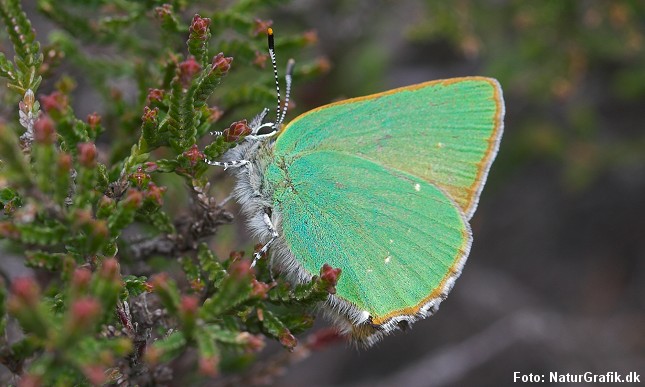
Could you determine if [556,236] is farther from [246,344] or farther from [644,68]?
[246,344]

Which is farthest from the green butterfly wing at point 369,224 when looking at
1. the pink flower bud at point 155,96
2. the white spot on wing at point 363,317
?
the pink flower bud at point 155,96

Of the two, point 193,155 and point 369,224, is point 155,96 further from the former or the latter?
point 369,224

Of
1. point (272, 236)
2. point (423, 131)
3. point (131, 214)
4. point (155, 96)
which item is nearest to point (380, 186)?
point (423, 131)

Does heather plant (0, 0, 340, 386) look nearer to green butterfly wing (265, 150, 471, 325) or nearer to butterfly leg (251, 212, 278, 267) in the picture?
butterfly leg (251, 212, 278, 267)

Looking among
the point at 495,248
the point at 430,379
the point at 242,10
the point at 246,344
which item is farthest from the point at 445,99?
the point at 495,248

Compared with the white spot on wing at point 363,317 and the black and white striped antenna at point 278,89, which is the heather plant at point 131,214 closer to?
the black and white striped antenna at point 278,89

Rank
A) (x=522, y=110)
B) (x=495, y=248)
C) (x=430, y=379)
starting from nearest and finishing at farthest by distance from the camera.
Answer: (x=430, y=379)
(x=522, y=110)
(x=495, y=248)
